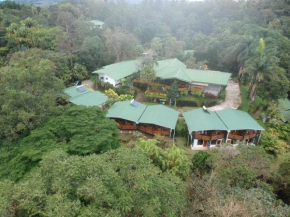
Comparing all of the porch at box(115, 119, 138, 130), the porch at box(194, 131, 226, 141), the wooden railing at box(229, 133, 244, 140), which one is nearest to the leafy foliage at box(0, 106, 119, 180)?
the porch at box(115, 119, 138, 130)

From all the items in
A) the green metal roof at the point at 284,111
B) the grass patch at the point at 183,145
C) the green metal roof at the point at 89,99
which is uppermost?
the green metal roof at the point at 89,99

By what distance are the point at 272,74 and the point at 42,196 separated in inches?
1186

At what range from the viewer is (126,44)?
4488 centimetres

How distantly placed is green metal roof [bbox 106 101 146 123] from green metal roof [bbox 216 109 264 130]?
982 cm

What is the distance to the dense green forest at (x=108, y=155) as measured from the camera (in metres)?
9.09

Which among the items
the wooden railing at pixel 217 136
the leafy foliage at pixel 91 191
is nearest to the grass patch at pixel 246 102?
the wooden railing at pixel 217 136

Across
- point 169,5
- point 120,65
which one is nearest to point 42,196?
point 120,65

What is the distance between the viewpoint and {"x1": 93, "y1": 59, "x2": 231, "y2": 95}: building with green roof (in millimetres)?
33125

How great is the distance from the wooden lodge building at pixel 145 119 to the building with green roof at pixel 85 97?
2.20 m

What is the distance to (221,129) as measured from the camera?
23.5 m

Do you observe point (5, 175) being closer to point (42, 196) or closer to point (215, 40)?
point (42, 196)

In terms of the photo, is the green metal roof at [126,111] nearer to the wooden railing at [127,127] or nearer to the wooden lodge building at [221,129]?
the wooden railing at [127,127]

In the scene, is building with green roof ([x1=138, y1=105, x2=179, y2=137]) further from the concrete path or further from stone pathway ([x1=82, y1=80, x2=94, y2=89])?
stone pathway ([x1=82, y1=80, x2=94, y2=89])

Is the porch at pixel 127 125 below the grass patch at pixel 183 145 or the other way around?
the other way around
